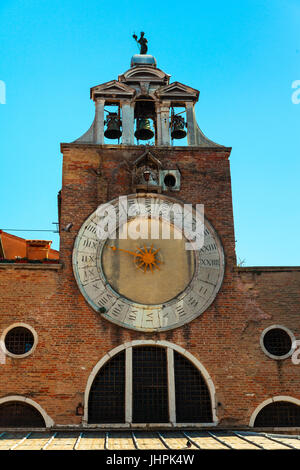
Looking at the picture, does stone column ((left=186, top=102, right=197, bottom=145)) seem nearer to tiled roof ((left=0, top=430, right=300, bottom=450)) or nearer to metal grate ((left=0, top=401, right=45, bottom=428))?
tiled roof ((left=0, top=430, right=300, bottom=450))

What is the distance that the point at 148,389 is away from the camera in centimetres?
1452

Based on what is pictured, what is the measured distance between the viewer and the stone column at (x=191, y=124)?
1783 centimetres

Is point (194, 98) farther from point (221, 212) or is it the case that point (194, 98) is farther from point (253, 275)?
point (253, 275)

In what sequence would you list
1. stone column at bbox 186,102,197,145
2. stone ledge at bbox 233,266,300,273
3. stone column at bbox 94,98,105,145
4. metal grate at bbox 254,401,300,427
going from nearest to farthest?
1. metal grate at bbox 254,401,300,427
2. stone ledge at bbox 233,266,300,273
3. stone column at bbox 94,98,105,145
4. stone column at bbox 186,102,197,145

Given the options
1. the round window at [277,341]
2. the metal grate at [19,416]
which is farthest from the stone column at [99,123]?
the metal grate at [19,416]

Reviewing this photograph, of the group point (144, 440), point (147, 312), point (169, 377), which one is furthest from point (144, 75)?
point (144, 440)

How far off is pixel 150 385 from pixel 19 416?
3.37m

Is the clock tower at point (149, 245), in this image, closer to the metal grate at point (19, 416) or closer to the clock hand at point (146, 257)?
the clock hand at point (146, 257)

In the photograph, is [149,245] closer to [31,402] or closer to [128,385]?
[128,385]

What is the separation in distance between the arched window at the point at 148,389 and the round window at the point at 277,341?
2.03 m

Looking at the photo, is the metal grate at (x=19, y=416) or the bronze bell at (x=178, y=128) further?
the bronze bell at (x=178, y=128)

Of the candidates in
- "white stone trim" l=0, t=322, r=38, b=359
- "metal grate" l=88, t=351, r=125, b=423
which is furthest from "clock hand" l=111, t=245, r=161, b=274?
"white stone trim" l=0, t=322, r=38, b=359

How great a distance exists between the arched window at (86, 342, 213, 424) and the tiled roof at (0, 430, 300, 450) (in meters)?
0.65

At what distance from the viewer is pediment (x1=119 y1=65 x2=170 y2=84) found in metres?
18.6
